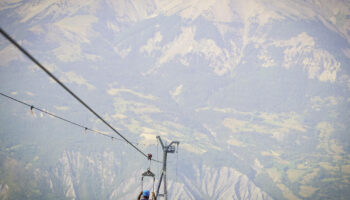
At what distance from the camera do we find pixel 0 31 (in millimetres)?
8969

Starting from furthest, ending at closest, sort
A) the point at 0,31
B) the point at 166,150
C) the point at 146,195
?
1. the point at 166,150
2. the point at 146,195
3. the point at 0,31

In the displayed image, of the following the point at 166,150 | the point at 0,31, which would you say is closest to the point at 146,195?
the point at 0,31

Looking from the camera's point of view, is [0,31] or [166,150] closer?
[0,31]

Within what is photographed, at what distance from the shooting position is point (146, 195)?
70.5 feet

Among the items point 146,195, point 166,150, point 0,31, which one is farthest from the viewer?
point 166,150

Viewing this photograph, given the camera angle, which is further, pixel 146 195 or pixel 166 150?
pixel 166 150

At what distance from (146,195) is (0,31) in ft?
47.9

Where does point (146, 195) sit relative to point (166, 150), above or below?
below

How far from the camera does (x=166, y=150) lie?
41.8m

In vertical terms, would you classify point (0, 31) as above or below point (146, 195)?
above

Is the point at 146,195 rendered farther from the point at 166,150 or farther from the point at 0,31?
the point at 166,150

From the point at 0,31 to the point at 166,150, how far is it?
111 ft
